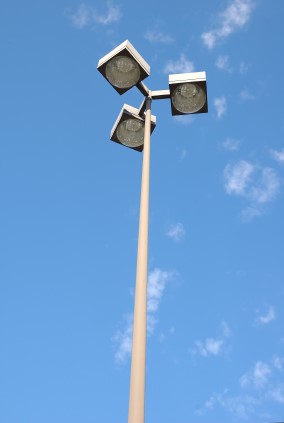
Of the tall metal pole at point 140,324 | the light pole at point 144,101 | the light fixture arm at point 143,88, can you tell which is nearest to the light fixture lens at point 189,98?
the light pole at point 144,101

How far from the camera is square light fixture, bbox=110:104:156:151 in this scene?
326 inches

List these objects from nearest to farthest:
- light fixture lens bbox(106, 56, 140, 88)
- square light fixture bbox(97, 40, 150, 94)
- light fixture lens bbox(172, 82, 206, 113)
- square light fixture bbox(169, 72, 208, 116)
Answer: square light fixture bbox(97, 40, 150, 94)
light fixture lens bbox(106, 56, 140, 88)
square light fixture bbox(169, 72, 208, 116)
light fixture lens bbox(172, 82, 206, 113)

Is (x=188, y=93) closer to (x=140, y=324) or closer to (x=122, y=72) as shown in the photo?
(x=122, y=72)

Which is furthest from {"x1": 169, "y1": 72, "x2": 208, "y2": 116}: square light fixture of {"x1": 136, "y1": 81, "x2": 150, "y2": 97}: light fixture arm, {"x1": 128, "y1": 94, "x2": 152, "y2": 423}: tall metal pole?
{"x1": 128, "y1": 94, "x2": 152, "y2": 423}: tall metal pole

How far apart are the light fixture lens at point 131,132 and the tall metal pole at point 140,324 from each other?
1.86 meters

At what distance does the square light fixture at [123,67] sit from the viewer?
761 cm

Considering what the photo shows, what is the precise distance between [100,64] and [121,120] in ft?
2.99

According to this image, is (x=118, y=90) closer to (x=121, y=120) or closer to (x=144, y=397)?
(x=121, y=120)

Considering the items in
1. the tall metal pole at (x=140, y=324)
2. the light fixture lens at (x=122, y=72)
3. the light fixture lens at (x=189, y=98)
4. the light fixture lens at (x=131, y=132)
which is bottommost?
the tall metal pole at (x=140, y=324)

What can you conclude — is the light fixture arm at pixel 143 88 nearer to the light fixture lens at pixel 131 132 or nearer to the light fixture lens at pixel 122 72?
the light fixture lens at pixel 122 72

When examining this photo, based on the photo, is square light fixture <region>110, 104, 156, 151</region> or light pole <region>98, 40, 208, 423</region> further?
square light fixture <region>110, 104, 156, 151</region>

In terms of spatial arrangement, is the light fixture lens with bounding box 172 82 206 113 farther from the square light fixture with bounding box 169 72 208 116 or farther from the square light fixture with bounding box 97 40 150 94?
the square light fixture with bounding box 97 40 150 94

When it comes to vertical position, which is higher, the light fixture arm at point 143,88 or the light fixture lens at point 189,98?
the light fixture lens at point 189,98

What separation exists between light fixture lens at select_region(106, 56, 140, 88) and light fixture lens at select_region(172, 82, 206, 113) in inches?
27.1
